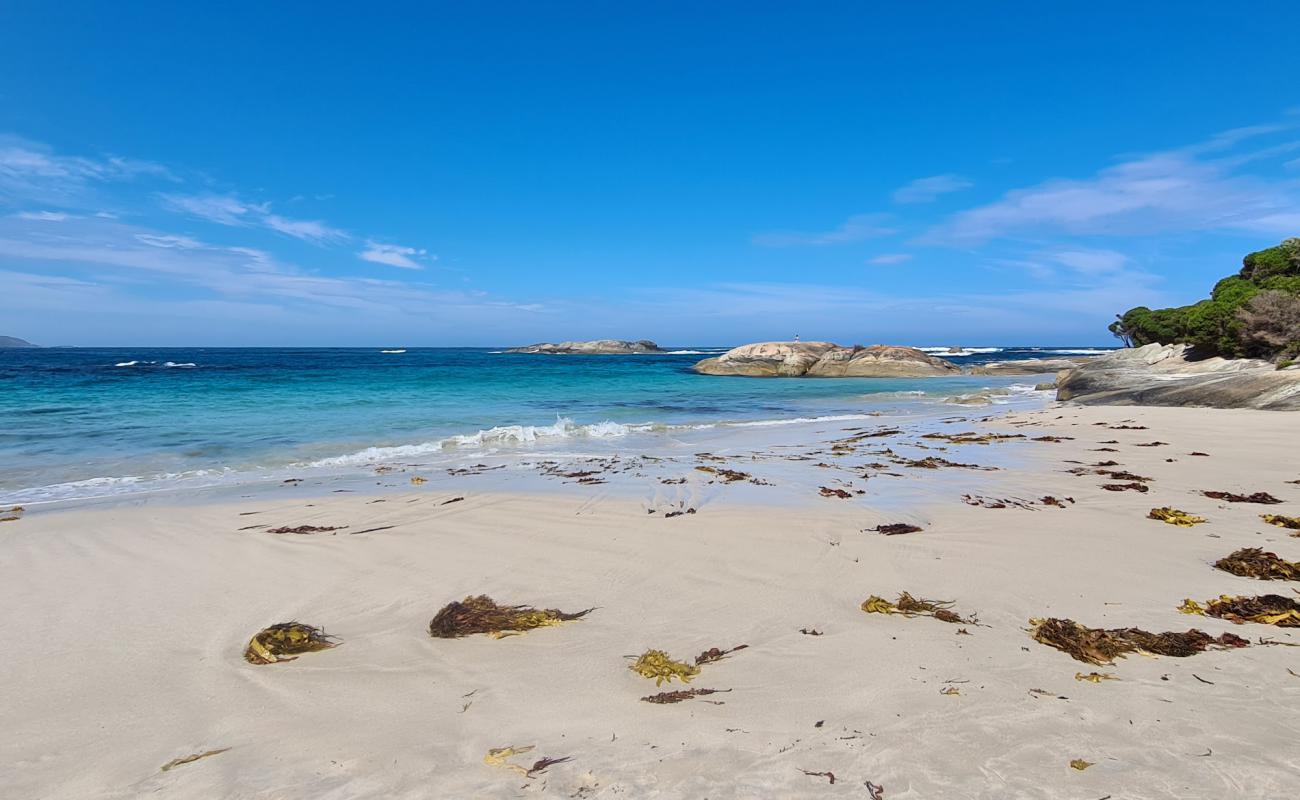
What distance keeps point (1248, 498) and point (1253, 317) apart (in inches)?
728

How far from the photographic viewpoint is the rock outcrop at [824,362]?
1628 inches

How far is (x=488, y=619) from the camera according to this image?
4.20 m

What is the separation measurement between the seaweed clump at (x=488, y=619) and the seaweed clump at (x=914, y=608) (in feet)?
6.82

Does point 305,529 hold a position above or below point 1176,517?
below

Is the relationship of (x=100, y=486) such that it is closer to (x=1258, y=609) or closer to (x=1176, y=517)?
(x=1258, y=609)

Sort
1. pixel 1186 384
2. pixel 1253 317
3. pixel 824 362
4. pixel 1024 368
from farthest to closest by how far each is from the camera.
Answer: pixel 1024 368
pixel 824 362
pixel 1253 317
pixel 1186 384

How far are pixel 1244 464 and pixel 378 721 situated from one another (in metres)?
12.0

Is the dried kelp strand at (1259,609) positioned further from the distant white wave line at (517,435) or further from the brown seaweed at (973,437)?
the distant white wave line at (517,435)

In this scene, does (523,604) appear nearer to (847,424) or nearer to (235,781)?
(235,781)

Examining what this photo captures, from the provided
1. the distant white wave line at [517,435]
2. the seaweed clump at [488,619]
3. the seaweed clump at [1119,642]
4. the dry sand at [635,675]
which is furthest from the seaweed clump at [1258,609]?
the distant white wave line at [517,435]

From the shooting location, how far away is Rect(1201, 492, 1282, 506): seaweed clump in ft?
22.7

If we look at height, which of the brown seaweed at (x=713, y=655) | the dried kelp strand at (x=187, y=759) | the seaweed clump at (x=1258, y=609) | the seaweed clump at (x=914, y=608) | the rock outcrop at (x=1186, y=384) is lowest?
the dried kelp strand at (x=187, y=759)

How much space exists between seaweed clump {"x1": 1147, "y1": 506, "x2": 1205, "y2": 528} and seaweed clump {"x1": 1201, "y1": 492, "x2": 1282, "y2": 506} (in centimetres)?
116

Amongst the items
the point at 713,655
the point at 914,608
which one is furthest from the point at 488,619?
the point at 914,608
